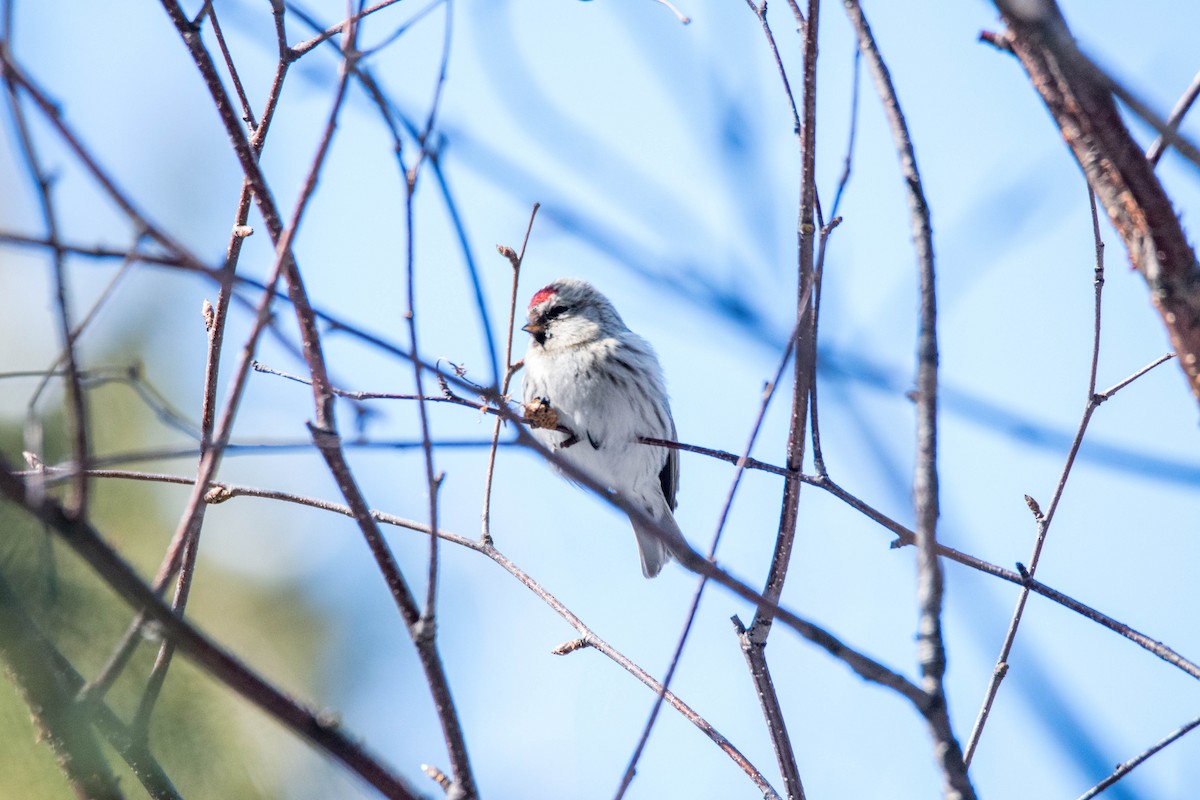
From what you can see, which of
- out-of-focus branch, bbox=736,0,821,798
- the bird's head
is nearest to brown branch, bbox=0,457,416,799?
out-of-focus branch, bbox=736,0,821,798

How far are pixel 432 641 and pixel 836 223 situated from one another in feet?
3.64

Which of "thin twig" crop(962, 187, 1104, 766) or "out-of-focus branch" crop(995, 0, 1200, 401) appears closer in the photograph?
"out-of-focus branch" crop(995, 0, 1200, 401)

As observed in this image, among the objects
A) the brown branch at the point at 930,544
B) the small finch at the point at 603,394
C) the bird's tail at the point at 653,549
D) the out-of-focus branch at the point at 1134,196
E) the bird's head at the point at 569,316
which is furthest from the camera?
the bird's tail at the point at 653,549

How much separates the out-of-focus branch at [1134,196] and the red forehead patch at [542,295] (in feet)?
13.0

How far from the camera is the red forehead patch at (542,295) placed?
Result: 5.33 metres

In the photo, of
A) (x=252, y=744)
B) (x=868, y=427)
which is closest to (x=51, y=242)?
(x=868, y=427)

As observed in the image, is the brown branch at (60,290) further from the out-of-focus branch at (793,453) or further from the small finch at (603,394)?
the small finch at (603,394)

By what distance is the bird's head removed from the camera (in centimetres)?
504

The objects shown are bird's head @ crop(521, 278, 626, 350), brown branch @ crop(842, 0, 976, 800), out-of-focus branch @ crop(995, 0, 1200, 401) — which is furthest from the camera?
bird's head @ crop(521, 278, 626, 350)

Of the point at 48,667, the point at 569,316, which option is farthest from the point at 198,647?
the point at 569,316

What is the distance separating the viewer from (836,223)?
214 centimetres

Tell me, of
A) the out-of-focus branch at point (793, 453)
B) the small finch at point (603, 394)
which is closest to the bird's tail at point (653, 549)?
the small finch at point (603, 394)

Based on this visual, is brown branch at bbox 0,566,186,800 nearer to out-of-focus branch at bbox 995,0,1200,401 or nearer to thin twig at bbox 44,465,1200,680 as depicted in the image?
thin twig at bbox 44,465,1200,680

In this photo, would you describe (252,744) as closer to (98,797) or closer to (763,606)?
(98,797)
